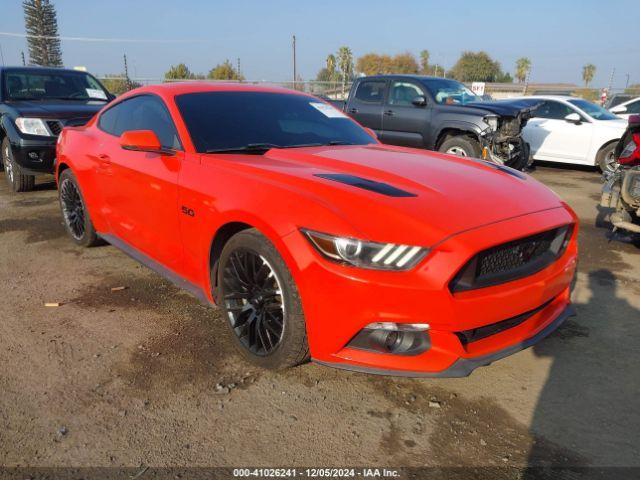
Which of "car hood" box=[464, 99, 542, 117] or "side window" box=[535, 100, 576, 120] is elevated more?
"car hood" box=[464, 99, 542, 117]

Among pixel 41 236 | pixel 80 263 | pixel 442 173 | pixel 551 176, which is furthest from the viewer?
pixel 551 176

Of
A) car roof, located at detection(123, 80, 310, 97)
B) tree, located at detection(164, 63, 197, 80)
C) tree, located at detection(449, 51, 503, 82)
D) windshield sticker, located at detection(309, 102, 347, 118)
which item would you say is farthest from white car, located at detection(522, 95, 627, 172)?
tree, located at detection(449, 51, 503, 82)

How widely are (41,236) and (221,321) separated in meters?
3.02

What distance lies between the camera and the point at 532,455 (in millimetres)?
2150

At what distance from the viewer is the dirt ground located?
7.09ft

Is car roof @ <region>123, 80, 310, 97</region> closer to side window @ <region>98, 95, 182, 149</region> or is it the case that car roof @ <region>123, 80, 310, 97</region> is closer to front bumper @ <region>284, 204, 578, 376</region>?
side window @ <region>98, 95, 182, 149</region>

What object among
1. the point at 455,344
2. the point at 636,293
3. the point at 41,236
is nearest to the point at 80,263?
the point at 41,236

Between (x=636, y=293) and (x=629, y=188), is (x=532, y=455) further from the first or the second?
(x=629, y=188)

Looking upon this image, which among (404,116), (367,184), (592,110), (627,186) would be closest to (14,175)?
(404,116)

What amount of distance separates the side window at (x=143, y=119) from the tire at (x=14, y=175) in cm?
345

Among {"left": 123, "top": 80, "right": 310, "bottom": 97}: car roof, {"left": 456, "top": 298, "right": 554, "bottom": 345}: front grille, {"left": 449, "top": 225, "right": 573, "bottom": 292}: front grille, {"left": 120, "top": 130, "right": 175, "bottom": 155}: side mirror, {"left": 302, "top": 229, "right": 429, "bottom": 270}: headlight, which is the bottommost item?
{"left": 456, "top": 298, "right": 554, "bottom": 345}: front grille

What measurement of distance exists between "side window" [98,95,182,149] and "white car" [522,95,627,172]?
860cm

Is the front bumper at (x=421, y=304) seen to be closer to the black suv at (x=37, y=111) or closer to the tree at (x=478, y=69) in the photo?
the black suv at (x=37, y=111)

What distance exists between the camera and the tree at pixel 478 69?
7288 centimetres
